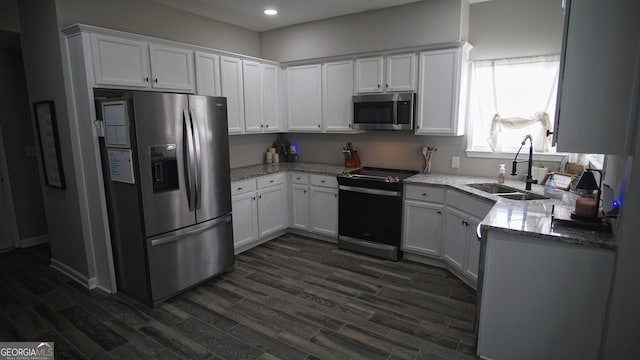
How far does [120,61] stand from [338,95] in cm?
241

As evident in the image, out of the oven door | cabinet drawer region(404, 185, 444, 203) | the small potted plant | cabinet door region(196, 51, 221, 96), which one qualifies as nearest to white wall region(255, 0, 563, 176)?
the small potted plant

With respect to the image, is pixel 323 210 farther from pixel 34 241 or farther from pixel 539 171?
pixel 34 241

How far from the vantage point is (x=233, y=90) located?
4.17 metres

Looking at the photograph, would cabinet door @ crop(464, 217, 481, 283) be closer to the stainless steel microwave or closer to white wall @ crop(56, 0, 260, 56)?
the stainless steel microwave

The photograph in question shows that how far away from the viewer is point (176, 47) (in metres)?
3.49

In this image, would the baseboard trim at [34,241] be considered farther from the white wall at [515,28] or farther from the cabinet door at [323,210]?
the white wall at [515,28]

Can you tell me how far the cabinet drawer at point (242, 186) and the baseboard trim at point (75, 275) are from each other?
5.13ft

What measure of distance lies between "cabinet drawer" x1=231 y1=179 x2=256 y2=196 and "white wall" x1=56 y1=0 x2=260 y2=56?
5.87 ft

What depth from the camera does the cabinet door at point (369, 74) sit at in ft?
13.2

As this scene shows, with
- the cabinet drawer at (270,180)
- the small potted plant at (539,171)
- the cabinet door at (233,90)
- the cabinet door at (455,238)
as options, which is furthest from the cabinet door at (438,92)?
the cabinet door at (233,90)

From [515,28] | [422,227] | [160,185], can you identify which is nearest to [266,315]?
[160,185]

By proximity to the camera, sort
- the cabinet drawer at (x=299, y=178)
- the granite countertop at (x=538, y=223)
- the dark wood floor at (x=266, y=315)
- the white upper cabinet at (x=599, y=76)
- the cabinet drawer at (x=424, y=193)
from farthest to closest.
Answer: the cabinet drawer at (x=299, y=178) < the cabinet drawer at (x=424, y=193) < the dark wood floor at (x=266, y=315) < the granite countertop at (x=538, y=223) < the white upper cabinet at (x=599, y=76)

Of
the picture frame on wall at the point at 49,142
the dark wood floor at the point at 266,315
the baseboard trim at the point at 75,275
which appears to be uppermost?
the picture frame on wall at the point at 49,142

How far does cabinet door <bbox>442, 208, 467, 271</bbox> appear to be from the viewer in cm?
331
